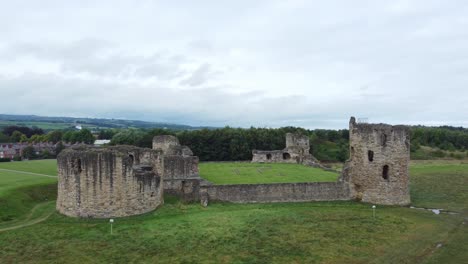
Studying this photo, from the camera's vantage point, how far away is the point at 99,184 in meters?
23.4

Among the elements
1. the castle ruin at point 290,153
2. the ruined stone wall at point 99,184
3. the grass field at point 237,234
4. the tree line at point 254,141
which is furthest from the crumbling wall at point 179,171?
the tree line at point 254,141

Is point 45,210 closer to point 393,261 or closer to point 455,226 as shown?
point 393,261

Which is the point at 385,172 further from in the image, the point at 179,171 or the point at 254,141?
the point at 254,141

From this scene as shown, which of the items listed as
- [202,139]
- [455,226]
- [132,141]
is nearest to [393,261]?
[455,226]

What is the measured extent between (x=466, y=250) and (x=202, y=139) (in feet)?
150

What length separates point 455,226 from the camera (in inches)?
885

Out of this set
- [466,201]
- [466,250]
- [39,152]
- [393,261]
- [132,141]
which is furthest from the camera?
[39,152]

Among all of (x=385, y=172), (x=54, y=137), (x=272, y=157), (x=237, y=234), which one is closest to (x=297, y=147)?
(x=272, y=157)

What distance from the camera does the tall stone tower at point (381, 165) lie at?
2847 centimetres

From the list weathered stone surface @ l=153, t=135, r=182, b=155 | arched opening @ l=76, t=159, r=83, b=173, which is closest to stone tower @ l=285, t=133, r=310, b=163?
weathered stone surface @ l=153, t=135, r=182, b=155

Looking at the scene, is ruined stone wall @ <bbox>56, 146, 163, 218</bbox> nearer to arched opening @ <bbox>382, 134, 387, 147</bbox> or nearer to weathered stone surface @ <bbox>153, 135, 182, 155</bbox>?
weathered stone surface @ <bbox>153, 135, 182, 155</bbox>

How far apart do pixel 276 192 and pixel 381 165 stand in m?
7.74

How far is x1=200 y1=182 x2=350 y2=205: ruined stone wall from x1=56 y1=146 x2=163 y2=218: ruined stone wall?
5097 millimetres

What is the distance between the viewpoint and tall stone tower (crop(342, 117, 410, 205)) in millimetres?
28469
